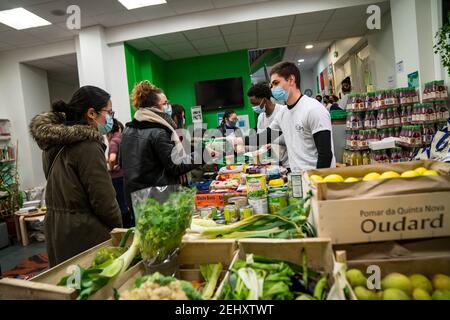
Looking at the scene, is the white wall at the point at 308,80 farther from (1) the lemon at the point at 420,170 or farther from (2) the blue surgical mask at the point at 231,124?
(1) the lemon at the point at 420,170

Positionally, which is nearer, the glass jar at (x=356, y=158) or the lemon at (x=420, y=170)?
the lemon at (x=420, y=170)

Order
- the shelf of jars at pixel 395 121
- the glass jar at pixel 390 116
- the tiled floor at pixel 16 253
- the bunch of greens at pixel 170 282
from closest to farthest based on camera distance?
the bunch of greens at pixel 170 282
the shelf of jars at pixel 395 121
the tiled floor at pixel 16 253
the glass jar at pixel 390 116

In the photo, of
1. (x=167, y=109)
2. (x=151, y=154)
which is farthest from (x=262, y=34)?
(x=151, y=154)

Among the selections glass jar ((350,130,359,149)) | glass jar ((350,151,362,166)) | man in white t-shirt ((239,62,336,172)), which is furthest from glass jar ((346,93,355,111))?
man in white t-shirt ((239,62,336,172))

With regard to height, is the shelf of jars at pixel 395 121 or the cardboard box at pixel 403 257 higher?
the shelf of jars at pixel 395 121

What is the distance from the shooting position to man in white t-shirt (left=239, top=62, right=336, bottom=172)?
2035mm

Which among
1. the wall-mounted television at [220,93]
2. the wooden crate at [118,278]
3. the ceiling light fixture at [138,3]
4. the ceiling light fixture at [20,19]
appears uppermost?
the ceiling light fixture at [138,3]

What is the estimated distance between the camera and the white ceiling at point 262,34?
226 inches

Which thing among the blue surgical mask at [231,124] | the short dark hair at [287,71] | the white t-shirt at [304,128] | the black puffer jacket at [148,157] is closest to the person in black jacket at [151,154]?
the black puffer jacket at [148,157]

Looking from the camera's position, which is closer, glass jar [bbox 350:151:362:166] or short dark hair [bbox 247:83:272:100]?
short dark hair [bbox 247:83:272:100]

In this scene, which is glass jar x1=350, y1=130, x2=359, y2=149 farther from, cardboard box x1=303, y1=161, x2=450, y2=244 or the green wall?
cardboard box x1=303, y1=161, x2=450, y2=244

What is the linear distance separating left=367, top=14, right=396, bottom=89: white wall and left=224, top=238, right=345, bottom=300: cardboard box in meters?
5.98

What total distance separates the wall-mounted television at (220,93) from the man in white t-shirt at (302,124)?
208 inches

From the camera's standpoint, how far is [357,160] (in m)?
4.70
